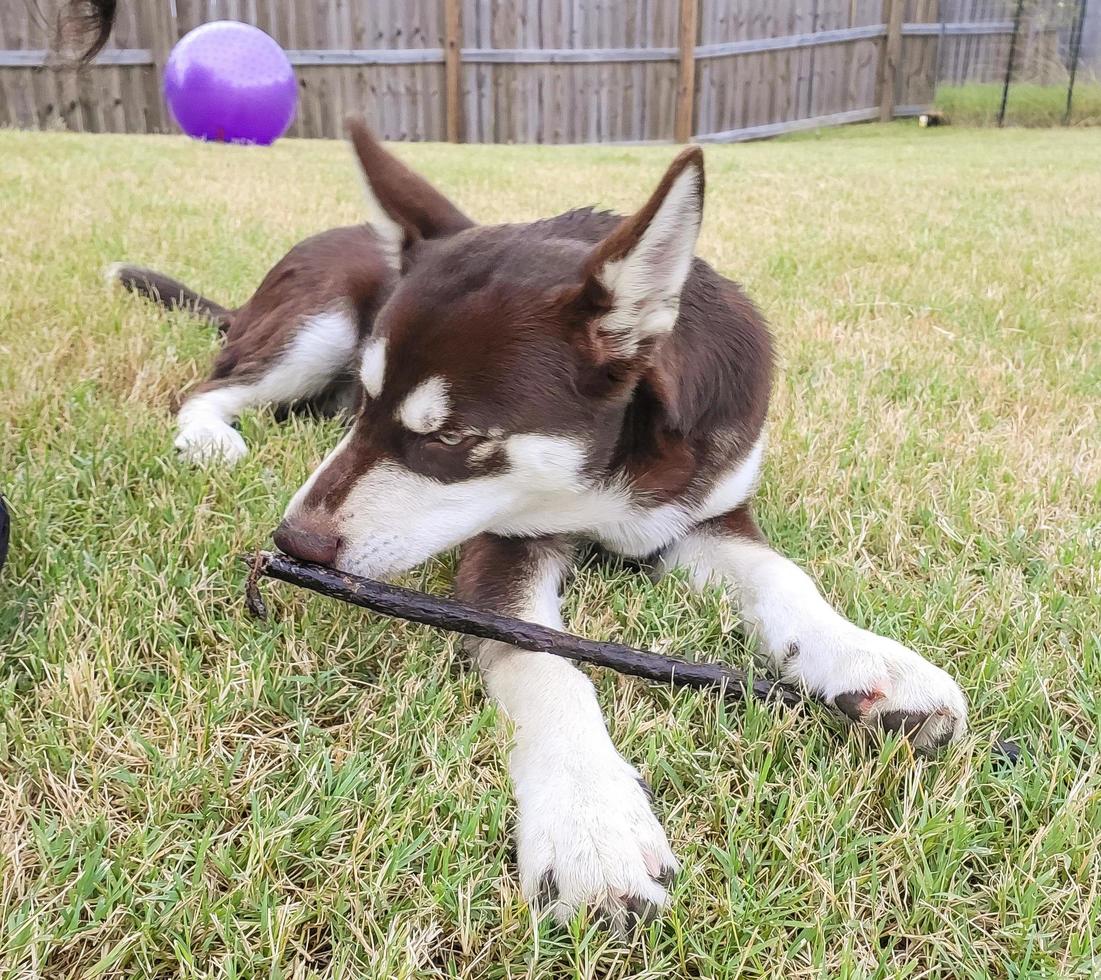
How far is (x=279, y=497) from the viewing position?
2305mm

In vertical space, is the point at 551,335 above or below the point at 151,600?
above

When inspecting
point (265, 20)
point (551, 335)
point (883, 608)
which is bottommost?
point (883, 608)

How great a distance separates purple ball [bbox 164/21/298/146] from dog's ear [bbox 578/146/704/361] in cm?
1025

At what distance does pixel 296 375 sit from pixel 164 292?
3.75 ft

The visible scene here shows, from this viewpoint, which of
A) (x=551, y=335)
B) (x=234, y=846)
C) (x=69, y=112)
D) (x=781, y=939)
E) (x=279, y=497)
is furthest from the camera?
(x=69, y=112)

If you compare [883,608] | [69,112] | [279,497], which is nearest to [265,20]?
[69,112]

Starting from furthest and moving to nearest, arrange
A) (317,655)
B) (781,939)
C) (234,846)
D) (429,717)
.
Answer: (317,655) < (429,717) < (234,846) < (781,939)

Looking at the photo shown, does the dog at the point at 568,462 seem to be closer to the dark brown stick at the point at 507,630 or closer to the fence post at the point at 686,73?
the dark brown stick at the point at 507,630

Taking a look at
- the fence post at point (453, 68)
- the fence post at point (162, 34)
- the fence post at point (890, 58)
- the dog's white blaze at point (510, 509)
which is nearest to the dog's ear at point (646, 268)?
the dog's white blaze at point (510, 509)

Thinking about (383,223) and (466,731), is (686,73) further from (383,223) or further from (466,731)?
(466,731)

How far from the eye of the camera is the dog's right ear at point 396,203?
2295 millimetres

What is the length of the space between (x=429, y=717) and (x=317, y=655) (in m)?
0.30

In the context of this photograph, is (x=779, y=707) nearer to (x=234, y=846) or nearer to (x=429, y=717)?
(x=429, y=717)

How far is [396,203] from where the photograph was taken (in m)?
2.30
